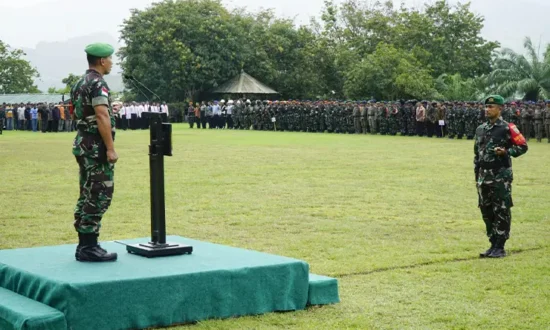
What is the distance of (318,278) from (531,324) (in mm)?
1699

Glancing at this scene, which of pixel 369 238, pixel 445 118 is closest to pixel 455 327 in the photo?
pixel 369 238

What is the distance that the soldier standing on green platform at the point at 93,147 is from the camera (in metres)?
6.76

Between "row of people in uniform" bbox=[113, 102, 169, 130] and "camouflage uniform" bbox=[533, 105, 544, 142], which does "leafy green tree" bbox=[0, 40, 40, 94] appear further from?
"camouflage uniform" bbox=[533, 105, 544, 142]

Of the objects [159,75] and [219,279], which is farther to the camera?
[159,75]

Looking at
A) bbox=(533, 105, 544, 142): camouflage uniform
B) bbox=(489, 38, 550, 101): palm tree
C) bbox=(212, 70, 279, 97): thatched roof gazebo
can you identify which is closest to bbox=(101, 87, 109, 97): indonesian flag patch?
bbox=(533, 105, 544, 142): camouflage uniform

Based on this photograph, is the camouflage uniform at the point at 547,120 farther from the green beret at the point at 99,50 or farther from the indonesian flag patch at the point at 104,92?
the indonesian flag patch at the point at 104,92

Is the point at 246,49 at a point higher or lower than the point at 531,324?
higher

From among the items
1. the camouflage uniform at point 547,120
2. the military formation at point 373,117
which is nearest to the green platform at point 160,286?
the camouflage uniform at point 547,120

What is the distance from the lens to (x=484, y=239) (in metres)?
10.9

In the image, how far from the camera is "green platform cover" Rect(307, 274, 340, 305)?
23.6 feet

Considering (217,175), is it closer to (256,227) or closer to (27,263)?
(256,227)

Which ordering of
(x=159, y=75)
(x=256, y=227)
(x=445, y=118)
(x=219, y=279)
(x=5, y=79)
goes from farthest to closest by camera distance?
(x=5, y=79) → (x=159, y=75) → (x=445, y=118) → (x=256, y=227) → (x=219, y=279)

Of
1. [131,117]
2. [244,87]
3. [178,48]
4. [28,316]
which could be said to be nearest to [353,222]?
[28,316]

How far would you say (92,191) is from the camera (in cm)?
683
